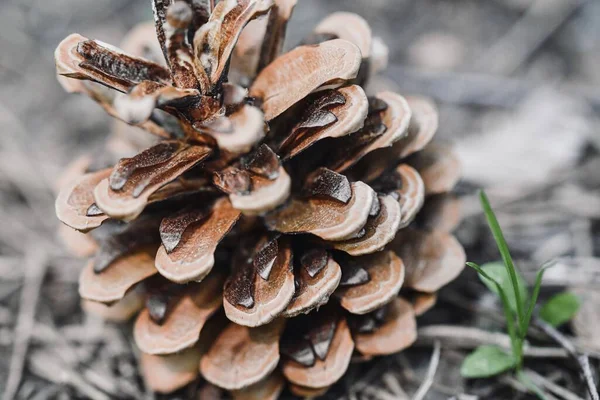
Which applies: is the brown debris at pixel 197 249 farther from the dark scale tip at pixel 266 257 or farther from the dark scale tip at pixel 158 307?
the dark scale tip at pixel 158 307

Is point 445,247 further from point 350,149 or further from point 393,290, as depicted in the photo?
point 350,149

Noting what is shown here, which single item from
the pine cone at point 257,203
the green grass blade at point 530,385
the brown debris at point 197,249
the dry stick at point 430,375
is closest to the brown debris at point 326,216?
the pine cone at point 257,203

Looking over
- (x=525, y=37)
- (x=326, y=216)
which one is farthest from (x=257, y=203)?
(x=525, y=37)

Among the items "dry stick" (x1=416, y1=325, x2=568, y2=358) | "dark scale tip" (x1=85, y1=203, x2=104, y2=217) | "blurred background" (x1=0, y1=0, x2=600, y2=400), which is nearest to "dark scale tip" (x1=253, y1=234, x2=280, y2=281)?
"dark scale tip" (x1=85, y1=203, x2=104, y2=217)

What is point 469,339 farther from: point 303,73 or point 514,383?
point 303,73

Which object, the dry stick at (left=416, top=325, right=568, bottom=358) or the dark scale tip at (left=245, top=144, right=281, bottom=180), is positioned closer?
the dark scale tip at (left=245, top=144, right=281, bottom=180)

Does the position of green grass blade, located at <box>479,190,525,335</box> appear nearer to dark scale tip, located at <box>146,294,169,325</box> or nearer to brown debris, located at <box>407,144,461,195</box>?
brown debris, located at <box>407,144,461,195</box>
